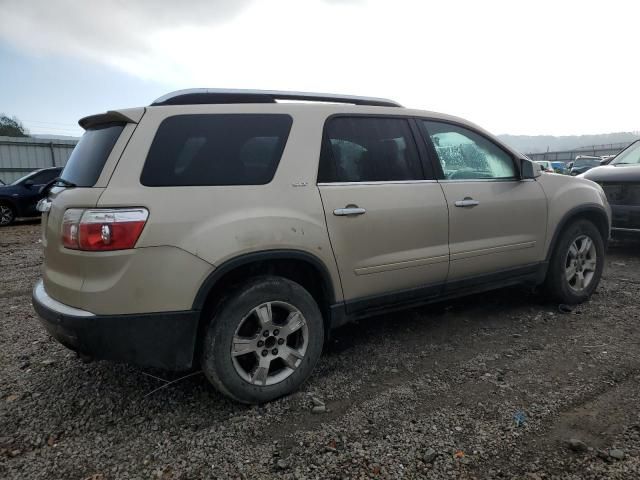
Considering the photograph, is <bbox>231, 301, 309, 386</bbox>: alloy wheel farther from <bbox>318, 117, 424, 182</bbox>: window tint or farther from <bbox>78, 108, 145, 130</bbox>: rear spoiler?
<bbox>78, 108, 145, 130</bbox>: rear spoiler

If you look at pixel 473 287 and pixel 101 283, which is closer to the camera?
pixel 101 283

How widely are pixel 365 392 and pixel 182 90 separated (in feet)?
7.28

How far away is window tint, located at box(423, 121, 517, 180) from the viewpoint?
359 cm

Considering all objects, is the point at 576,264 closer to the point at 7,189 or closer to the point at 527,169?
the point at 527,169

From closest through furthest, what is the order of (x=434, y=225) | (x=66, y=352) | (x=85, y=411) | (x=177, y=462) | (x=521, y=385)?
(x=177, y=462), (x=85, y=411), (x=521, y=385), (x=434, y=225), (x=66, y=352)

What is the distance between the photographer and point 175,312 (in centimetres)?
245

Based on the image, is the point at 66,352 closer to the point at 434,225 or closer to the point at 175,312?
the point at 175,312

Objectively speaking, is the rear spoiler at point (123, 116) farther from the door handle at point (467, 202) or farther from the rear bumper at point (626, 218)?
the rear bumper at point (626, 218)

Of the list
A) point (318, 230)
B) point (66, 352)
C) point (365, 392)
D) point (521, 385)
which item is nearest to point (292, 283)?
point (318, 230)

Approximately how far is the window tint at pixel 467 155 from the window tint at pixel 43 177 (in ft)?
39.8

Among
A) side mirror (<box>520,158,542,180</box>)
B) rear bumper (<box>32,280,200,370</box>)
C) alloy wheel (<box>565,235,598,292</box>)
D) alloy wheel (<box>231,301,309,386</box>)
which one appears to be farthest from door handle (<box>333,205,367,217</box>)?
alloy wheel (<box>565,235,598,292</box>)

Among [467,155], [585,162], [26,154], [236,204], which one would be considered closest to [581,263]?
[467,155]

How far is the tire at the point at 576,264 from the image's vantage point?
167 inches

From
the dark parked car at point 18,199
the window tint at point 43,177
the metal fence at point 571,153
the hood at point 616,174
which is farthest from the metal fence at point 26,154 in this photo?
the metal fence at point 571,153
